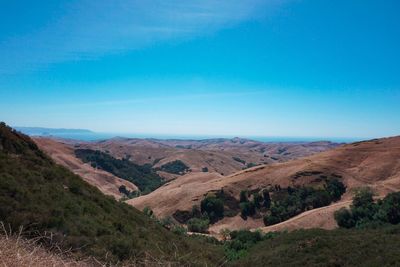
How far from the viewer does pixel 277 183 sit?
80.0 meters

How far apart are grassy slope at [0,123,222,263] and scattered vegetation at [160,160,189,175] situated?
14722 cm

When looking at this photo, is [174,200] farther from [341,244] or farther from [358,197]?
[341,244]

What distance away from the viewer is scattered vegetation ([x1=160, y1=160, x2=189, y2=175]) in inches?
7240

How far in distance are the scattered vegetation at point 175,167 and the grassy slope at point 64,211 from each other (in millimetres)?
147218

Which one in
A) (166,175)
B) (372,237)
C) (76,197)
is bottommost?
(166,175)

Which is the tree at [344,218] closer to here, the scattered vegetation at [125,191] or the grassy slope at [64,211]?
the grassy slope at [64,211]

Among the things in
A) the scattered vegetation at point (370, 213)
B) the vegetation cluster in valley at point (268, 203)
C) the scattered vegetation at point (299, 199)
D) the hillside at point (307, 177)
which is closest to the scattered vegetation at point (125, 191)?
the hillside at point (307, 177)

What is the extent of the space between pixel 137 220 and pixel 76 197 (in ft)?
22.7

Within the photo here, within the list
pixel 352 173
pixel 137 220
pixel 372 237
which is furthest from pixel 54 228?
pixel 352 173

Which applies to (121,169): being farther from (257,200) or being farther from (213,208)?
(257,200)

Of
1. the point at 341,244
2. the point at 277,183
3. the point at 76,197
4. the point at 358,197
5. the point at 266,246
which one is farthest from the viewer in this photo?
the point at 277,183

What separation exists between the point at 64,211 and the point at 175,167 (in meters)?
169

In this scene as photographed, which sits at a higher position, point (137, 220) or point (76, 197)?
point (76, 197)

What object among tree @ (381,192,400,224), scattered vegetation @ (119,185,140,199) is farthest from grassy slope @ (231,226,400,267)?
scattered vegetation @ (119,185,140,199)
